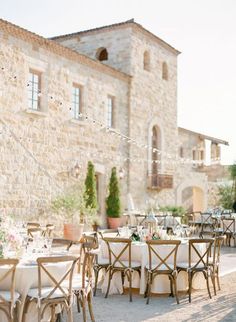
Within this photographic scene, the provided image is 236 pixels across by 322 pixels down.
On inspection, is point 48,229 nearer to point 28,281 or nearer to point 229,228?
point 28,281

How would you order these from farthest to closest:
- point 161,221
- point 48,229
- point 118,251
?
1. point 161,221
2. point 48,229
3. point 118,251

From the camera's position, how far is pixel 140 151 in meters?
17.9

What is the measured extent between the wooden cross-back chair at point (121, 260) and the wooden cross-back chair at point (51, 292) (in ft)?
5.44

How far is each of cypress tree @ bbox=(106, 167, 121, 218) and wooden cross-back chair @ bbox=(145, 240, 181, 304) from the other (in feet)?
30.5

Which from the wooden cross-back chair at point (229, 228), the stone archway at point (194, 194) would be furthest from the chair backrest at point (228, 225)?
the stone archway at point (194, 194)

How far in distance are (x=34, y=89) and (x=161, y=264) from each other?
8448 millimetres

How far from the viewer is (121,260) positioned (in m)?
6.93

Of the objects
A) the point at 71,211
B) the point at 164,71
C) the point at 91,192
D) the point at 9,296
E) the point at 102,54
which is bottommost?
the point at 9,296

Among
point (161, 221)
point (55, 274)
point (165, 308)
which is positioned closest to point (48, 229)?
point (165, 308)

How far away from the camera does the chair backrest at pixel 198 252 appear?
6547 mm

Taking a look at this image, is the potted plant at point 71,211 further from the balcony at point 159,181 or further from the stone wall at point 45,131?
the balcony at point 159,181

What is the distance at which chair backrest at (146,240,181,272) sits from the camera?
21.1 feet

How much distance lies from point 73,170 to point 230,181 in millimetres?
10535

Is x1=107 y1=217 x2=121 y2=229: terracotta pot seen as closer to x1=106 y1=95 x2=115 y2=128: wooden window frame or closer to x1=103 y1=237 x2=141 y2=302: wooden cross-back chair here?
x1=106 y1=95 x2=115 y2=128: wooden window frame
